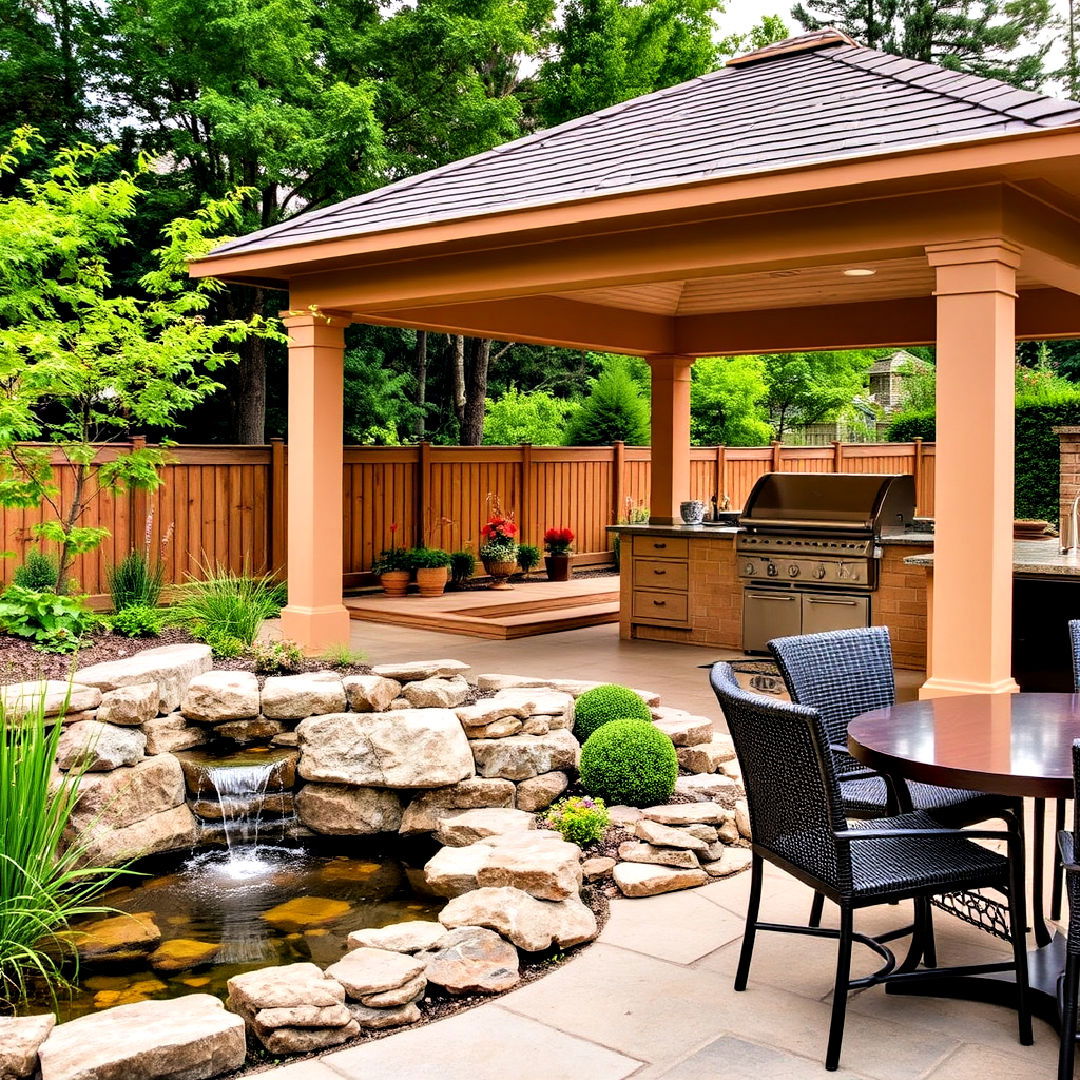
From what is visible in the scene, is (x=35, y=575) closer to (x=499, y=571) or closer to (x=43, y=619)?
(x=43, y=619)

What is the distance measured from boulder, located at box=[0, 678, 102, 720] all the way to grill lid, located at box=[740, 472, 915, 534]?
220 inches

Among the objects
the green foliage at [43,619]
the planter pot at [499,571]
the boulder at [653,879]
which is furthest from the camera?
the planter pot at [499,571]

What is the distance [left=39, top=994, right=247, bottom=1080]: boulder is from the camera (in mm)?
3418

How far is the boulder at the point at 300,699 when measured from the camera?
6879mm

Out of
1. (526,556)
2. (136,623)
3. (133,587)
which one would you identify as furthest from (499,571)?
(136,623)

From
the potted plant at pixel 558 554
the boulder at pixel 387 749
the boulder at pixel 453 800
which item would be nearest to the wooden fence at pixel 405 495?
the potted plant at pixel 558 554

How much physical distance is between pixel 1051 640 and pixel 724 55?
19.6 meters

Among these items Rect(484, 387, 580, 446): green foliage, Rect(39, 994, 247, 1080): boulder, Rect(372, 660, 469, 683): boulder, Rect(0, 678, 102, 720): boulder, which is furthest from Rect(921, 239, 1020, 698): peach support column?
Rect(484, 387, 580, 446): green foliage

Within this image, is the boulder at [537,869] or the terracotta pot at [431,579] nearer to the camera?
the boulder at [537,869]

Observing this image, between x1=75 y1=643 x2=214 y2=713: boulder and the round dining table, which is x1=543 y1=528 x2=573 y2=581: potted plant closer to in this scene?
x1=75 y1=643 x2=214 y2=713: boulder

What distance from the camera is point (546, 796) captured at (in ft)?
21.0

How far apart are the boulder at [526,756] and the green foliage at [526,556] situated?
8.49 metres

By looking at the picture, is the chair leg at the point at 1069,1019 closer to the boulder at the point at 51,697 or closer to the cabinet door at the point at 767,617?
the boulder at the point at 51,697

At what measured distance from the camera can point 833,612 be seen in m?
9.66
